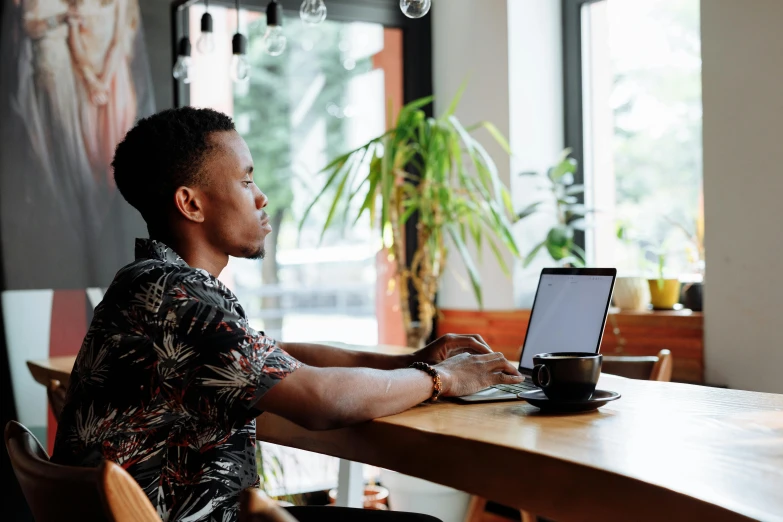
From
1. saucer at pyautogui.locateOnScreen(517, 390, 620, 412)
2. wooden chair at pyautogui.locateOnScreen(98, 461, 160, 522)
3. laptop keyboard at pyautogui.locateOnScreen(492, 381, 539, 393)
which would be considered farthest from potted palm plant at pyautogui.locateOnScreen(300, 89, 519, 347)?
wooden chair at pyautogui.locateOnScreen(98, 461, 160, 522)

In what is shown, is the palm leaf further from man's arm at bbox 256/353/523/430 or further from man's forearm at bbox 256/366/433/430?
man's forearm at bbox 256/366/433/430

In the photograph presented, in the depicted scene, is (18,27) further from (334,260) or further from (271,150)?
(271,150)

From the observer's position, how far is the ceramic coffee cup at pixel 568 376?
1271 millimetres

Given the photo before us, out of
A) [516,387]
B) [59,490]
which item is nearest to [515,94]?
[516,387]

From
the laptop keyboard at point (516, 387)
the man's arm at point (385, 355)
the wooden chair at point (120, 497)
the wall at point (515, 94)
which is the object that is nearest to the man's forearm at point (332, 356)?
the man's arm at point (385, 355)

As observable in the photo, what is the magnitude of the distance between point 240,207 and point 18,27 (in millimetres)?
2254

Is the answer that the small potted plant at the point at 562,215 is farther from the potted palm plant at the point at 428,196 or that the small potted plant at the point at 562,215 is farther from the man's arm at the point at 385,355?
the man's arm at the point at 385,355

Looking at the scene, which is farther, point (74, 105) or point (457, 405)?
point (74, 105)

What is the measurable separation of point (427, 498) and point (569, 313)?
1.58 m

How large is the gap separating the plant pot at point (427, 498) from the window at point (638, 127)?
1.14 m

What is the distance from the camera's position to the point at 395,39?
409 cm

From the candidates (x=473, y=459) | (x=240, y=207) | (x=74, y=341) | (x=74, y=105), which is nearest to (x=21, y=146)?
(x=74, y=105)

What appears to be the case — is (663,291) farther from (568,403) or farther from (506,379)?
(568,403)

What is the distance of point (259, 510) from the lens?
27.0 inches
